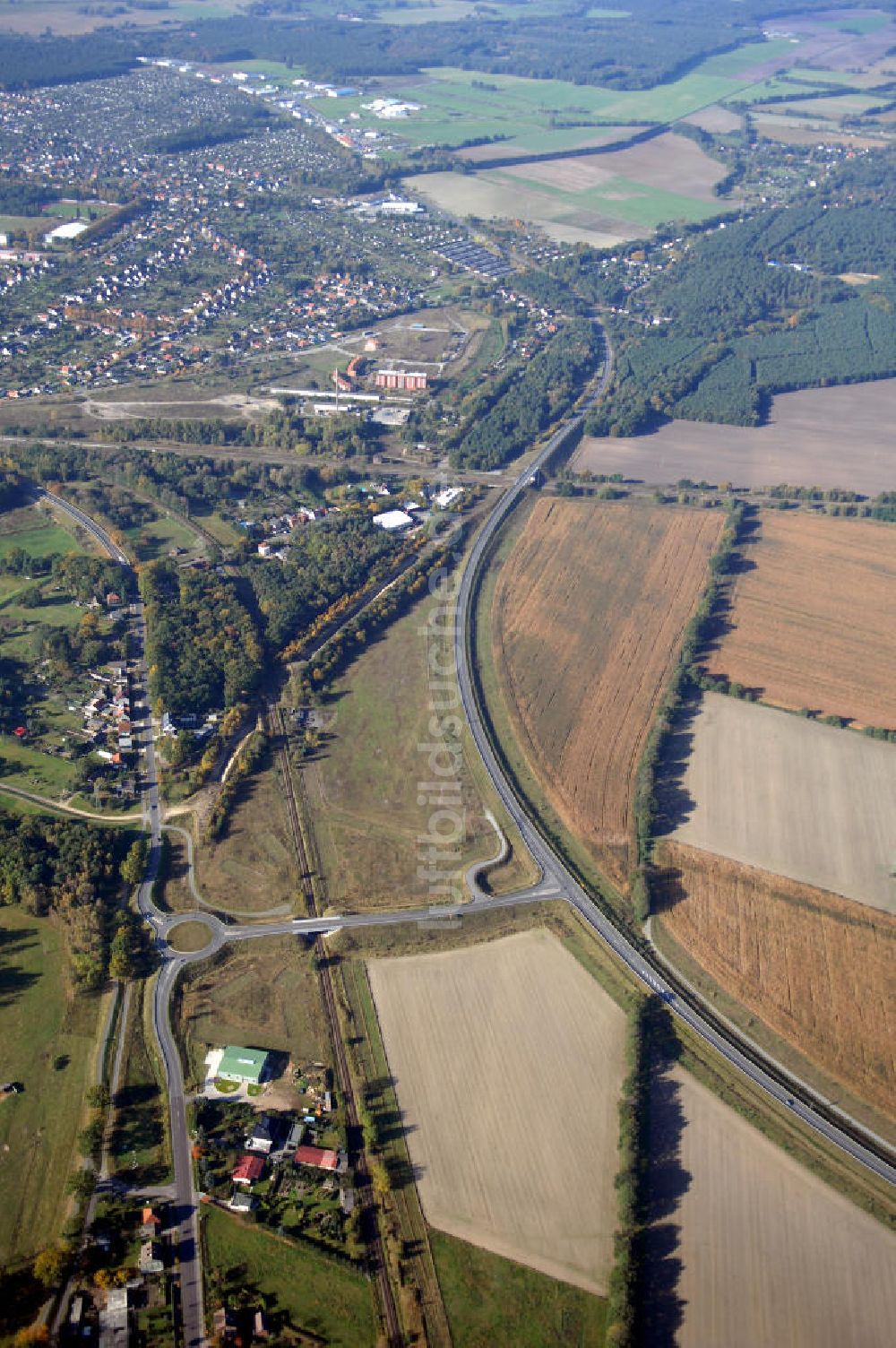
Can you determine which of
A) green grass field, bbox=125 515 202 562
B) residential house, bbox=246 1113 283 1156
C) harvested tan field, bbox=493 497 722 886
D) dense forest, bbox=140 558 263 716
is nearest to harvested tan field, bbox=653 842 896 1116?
harvested tan field, bbox=493 497 722 886

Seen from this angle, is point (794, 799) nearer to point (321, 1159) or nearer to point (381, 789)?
point (381, 789)

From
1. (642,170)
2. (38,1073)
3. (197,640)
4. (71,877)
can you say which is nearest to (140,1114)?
(38,1073)

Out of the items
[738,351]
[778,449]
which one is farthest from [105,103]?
[778,449]

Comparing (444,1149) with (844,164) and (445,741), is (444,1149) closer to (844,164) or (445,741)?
(445,741)

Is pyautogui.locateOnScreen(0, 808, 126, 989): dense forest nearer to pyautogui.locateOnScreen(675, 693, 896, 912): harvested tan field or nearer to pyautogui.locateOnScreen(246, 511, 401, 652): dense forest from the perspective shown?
pyautogui.locateOnScreen(246, 511, 401, 652): dense forest

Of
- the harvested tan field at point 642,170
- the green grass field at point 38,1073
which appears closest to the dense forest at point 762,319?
the harvested tan field at point 642,170

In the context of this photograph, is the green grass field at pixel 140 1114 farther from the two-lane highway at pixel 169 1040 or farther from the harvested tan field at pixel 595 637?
the harvested tan field at pixel 595 637
